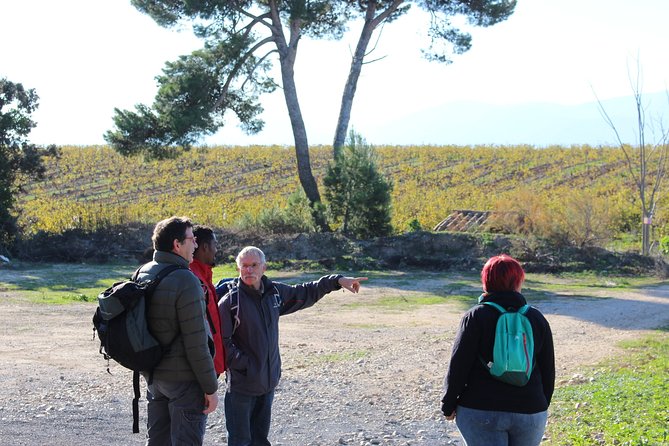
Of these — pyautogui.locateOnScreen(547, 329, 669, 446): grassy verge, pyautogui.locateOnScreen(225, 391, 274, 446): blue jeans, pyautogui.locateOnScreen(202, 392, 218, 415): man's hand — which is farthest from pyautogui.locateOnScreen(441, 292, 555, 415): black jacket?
pyautogui.locateOnScreen(547, 329, 669, 446): grassy verge

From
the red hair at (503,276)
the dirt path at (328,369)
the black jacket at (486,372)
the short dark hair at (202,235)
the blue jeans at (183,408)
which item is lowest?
the dirt path at (328,369)

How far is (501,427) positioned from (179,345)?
5.81 ft

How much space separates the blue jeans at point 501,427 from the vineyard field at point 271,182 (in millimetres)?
19318

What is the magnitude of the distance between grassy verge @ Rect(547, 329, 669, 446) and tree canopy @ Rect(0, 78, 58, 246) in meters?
18.1

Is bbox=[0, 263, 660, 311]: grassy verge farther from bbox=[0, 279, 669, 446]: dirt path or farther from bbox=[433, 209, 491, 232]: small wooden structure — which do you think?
bbox=[433, 209, 491, 232]: small wooden structure

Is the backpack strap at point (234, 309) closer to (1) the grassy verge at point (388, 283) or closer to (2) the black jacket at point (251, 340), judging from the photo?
(2) the black jacket at point (251, 340)

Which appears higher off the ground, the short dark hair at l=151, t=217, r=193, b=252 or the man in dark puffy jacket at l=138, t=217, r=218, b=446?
the short dark hair at l=151, t=217, r=193, b=252

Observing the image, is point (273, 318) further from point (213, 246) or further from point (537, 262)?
point (537, 262)

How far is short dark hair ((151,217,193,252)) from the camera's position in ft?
15.2

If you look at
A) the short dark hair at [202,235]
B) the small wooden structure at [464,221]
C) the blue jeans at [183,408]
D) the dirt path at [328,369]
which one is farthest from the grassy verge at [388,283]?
the blue jeans at [183,408]

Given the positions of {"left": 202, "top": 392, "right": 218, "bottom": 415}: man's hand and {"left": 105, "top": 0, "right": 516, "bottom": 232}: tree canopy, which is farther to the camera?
{"left": 105, "top": 0, "right": 516, "bottom": 232}: tree canopy

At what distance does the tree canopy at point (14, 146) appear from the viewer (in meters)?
22.8

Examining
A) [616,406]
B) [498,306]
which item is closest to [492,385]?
[498,306]

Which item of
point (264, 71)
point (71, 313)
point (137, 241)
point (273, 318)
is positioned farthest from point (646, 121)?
point (273, 318)
